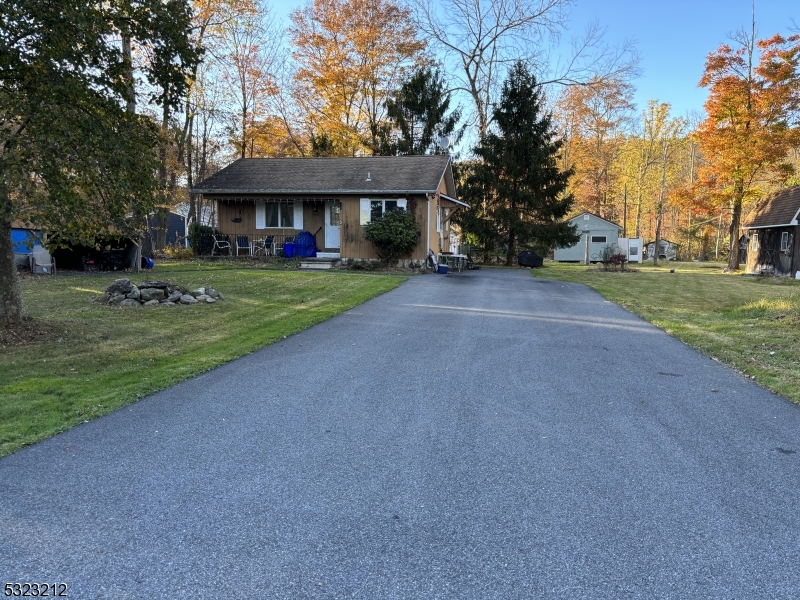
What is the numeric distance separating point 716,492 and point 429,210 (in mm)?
17900

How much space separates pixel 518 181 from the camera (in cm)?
2767

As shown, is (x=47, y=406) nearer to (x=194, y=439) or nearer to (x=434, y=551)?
(x=194, y=439)

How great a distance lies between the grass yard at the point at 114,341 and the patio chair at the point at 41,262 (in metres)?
1.52

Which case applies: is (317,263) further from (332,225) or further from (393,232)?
(393,232)

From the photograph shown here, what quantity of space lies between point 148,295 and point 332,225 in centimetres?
1166

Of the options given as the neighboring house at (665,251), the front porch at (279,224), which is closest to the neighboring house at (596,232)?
the neighboring house at (665,251)

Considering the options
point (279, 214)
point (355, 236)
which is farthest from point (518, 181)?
point (279, 214)

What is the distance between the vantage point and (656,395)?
18.3ft

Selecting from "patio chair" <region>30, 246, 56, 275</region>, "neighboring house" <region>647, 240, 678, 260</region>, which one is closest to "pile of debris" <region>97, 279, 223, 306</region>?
"patio chair" <region>30, 246, 56, 275</region>

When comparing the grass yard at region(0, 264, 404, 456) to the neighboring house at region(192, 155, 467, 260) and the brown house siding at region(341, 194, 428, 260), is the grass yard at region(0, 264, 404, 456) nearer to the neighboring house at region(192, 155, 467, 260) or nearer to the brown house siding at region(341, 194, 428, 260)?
the brown house siding at region(341, 194, 428, 260)

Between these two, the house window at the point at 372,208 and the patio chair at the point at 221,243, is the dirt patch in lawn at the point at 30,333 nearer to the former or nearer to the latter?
the house window at the point at 372,208

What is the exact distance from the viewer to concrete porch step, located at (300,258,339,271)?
19895mm

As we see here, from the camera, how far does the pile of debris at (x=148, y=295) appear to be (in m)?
10.7

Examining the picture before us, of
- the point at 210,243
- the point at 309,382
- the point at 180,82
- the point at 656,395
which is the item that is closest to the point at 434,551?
the point at 309,382
